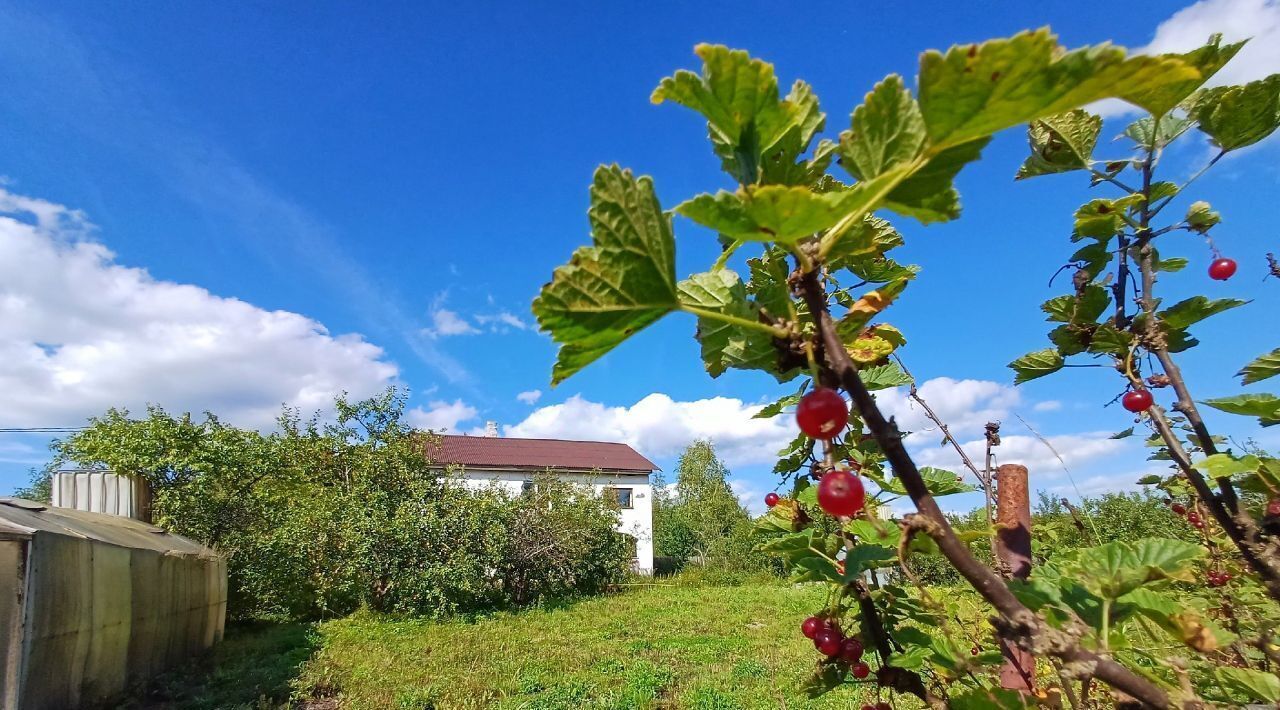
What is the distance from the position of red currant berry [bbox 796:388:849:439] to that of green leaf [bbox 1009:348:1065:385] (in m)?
0.71

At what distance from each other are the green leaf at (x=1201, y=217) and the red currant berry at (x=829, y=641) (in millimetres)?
795

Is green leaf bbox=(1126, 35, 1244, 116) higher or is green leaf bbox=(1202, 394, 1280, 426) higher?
green leaf bbox=(1126, 35, 1244, 116)

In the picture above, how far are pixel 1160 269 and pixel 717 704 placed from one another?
5.31m

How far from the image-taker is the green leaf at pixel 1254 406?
2.63ft

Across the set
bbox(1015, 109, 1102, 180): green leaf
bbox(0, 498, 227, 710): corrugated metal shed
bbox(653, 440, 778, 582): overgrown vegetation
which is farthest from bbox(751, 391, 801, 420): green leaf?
bbox(653, 440, 778, 582): overgrown vegetation

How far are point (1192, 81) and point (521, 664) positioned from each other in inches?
297

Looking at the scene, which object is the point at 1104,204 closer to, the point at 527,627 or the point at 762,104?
the point at 762,104

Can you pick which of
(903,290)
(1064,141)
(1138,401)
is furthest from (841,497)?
(1064,141)

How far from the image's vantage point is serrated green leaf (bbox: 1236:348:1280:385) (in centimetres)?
90

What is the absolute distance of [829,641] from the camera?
37.7 inches

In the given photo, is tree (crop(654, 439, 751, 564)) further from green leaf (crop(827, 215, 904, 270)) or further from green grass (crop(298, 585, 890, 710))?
green leaf (crop(827, 215, 904, 270))

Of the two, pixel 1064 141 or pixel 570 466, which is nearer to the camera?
pixel 1064 141

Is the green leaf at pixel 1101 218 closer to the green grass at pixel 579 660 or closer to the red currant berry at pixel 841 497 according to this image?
the red currant berry at pixel 841 497

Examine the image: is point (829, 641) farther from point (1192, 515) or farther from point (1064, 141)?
point (1192, 515)
